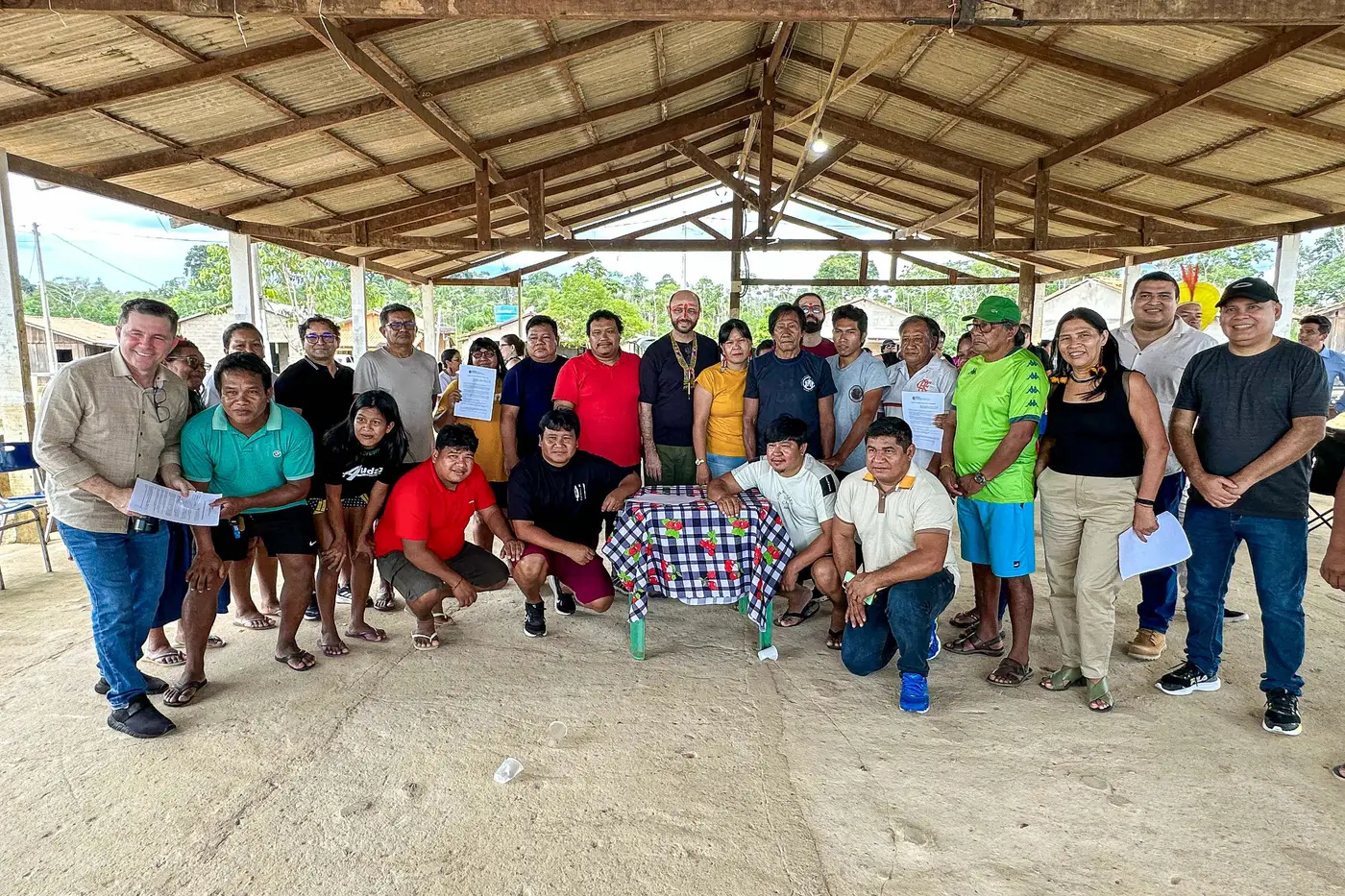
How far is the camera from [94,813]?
2.18 m

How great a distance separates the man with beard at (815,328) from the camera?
449 centimetres

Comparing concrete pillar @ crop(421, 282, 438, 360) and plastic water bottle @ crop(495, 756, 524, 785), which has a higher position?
concrete pillar @ crop(421, 282, 438, 360)

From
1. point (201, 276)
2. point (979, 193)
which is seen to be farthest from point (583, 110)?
point (201, 276)

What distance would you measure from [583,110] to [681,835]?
7476 millimetres

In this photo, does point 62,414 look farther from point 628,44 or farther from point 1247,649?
point 628,44

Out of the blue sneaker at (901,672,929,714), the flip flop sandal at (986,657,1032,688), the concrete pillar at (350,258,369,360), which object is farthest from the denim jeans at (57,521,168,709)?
the concrete pillar at (350,258,369,360)

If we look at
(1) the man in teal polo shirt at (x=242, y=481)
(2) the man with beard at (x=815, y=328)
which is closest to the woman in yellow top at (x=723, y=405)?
(2) the man with beard at (x=815, y=328)

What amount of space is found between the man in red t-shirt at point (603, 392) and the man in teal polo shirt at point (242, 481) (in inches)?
56.0

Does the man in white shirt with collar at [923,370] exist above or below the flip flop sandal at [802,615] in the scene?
above

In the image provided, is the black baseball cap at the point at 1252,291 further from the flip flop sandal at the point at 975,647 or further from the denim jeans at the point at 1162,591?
the flip flop sandal at the point at 975,647

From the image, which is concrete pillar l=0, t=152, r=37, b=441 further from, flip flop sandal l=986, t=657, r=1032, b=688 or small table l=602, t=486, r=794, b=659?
flip flop sandal l=986, t=657, r=1032, b=688

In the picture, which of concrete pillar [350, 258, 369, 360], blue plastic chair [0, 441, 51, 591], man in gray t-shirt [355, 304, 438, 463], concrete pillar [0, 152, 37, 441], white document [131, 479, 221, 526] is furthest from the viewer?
concrete pillar [350, 258, 369, 360]

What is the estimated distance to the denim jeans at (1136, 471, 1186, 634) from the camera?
3.39 metres

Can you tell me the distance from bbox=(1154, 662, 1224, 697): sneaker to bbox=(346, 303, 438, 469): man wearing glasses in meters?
3.82
